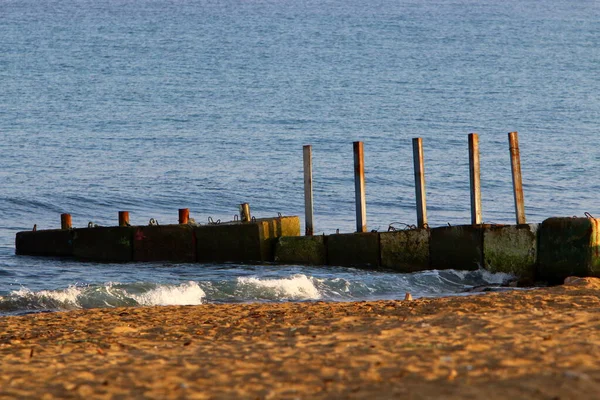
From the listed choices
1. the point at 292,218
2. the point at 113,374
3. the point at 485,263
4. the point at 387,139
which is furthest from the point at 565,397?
the point at 387,139

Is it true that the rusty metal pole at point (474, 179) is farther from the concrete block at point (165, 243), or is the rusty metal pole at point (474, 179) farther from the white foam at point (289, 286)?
the concrete block at point (165, 243)

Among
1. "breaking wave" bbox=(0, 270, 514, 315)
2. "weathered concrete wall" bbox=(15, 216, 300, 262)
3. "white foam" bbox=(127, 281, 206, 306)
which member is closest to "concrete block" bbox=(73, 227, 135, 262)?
"weathered concrete wall" bbox=(15, 216, 300, 262)

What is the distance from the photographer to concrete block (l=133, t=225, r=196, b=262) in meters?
21.3

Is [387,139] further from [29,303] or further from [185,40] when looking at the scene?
[185,40]

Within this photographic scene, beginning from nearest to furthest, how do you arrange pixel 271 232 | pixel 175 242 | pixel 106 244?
pixel 271 232 → pixel 175 242 → pixel 106 244

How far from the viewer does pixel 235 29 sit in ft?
314

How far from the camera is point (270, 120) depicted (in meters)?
56.2

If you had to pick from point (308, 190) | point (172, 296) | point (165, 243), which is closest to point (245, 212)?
point (308, 190)

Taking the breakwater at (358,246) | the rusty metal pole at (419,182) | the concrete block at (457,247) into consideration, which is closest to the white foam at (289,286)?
the breakwater at (358,246)

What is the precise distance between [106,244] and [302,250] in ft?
14.7

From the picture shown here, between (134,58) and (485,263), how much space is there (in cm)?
6583

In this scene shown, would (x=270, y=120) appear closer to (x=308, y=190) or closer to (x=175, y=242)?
(x=175, y=242)

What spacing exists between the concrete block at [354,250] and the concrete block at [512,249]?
2.47 metres

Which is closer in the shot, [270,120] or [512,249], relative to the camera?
[512,249]
